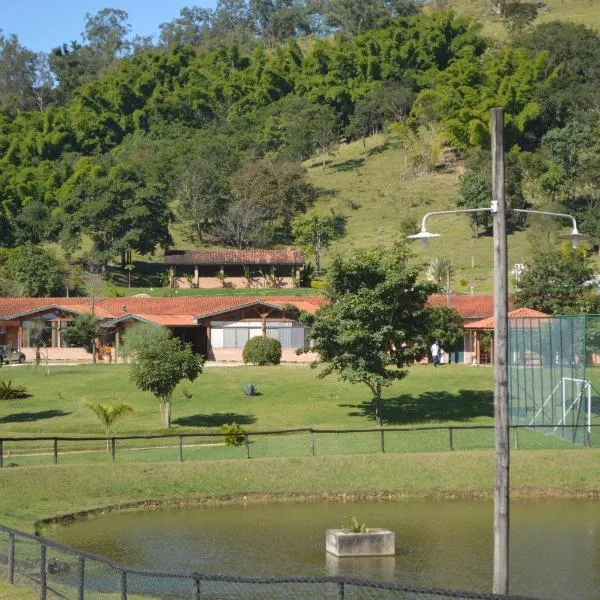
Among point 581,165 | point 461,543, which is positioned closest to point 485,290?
point 581,165

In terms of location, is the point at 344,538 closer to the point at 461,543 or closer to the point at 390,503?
the point at 461,543

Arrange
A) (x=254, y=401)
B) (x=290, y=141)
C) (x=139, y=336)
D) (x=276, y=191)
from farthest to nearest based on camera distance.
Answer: (x=290, y=141) < (x=276, y=191) < (x=139, y=336) < (x=254, y=401)

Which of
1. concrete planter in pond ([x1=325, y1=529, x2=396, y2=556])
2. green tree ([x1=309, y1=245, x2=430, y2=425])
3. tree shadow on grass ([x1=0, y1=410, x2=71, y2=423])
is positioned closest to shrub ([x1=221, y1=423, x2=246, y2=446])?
green tree ([x1=309, y1=245, x2=430, y2=425])

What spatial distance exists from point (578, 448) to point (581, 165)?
8209cm

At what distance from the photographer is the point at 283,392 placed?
2191 inches

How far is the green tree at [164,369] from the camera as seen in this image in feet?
156

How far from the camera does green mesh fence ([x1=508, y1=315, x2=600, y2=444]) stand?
4072cm

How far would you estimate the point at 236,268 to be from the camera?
108562mm

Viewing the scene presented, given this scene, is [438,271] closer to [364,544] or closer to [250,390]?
[250,390]

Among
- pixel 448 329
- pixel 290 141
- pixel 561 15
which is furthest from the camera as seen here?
pixel 561 15

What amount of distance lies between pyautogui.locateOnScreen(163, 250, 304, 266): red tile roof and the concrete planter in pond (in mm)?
80000

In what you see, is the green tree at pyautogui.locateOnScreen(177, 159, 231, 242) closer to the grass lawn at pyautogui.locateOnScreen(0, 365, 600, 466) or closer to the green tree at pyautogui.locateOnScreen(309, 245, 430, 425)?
the grass lawn at pyautogui.locateOnScreen(0, 365, 600, 466)

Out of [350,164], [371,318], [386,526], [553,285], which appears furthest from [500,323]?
[350,164]

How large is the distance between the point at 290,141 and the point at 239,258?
149 feet
